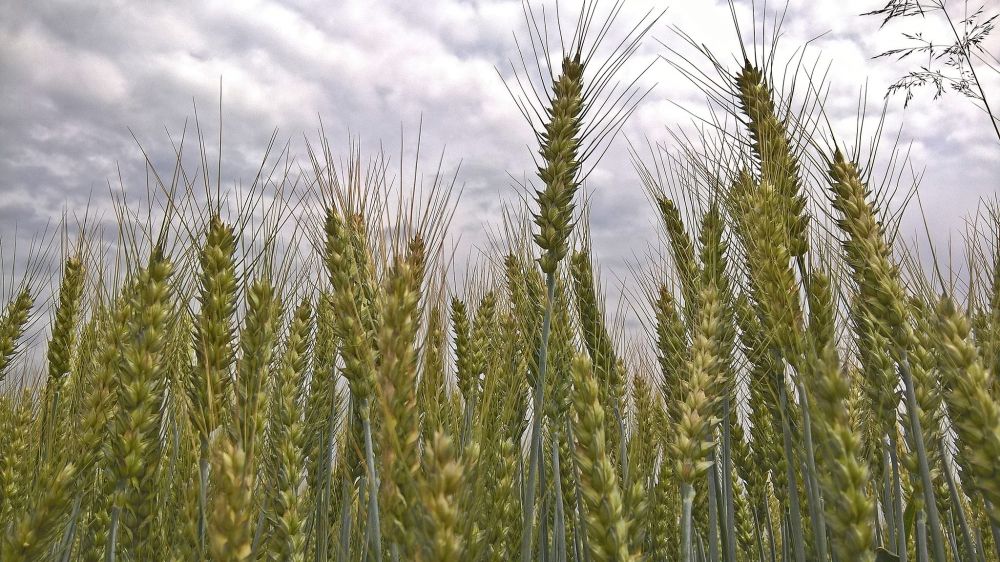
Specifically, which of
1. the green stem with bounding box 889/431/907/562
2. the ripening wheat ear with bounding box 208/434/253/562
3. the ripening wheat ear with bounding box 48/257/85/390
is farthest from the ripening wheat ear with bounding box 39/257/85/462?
the green stem with bounding box 889/431/907/562

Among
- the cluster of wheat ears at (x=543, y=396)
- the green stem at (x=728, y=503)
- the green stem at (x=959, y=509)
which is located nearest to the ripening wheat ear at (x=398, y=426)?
the cluster of wheat ears at (x=543, y=396)

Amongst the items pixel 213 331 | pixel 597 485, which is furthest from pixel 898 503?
pixel 213 331

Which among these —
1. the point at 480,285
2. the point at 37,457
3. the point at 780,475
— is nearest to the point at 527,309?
the point at 480,285

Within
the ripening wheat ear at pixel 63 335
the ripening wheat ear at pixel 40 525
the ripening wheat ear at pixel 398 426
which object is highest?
the ripening wheat ear at pixel 63 335

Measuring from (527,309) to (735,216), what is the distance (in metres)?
0.99

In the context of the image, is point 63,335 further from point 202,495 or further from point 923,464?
point 923,464

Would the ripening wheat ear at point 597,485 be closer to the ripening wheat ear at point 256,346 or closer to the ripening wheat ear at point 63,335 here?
the ripening wheat ear at point 256,346

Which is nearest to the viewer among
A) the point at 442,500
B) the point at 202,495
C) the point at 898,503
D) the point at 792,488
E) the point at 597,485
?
the point at 442,500

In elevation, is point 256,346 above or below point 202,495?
above

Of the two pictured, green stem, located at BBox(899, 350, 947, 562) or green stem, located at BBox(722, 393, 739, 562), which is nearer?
green stem, located at BBox(899, 350, 947, 562)

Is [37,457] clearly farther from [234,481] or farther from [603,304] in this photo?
[603,304]

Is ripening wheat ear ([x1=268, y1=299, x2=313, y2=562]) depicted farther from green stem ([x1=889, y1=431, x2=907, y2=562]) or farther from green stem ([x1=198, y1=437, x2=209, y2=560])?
green stem ([x1=889, y1=431, x2=907, y2=562])

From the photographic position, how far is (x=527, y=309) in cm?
331

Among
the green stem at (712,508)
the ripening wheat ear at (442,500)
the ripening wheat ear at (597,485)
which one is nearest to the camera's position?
the ripening wheat ear at (442,500)
